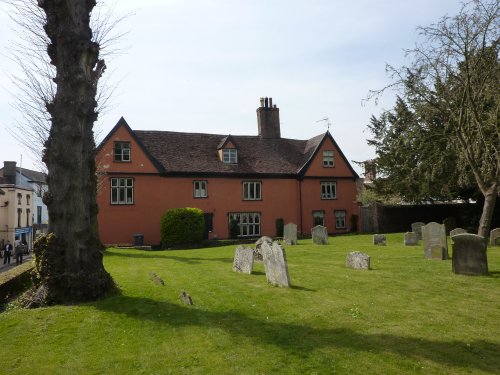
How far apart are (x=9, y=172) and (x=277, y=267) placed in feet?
186

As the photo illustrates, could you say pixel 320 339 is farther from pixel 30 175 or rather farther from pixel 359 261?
pixel 30 175

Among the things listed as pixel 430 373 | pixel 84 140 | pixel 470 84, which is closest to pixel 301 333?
pixel 430 373

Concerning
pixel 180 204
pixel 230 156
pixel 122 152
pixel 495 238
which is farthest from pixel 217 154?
pixel 495 238

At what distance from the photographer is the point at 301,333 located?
7762 millimetres

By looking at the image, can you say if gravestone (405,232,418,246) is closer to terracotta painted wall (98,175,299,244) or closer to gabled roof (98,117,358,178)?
terracotta painted wall (98,175,299,244)

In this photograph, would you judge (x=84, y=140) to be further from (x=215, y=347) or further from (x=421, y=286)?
(x=421, y=286)

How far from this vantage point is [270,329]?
316 inches

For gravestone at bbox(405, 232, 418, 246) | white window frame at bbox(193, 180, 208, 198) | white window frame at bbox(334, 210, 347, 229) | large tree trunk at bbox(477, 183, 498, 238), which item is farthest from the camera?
white window frame at bbox(334, 210, 347, 229)

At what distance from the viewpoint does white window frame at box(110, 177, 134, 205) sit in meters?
32.9

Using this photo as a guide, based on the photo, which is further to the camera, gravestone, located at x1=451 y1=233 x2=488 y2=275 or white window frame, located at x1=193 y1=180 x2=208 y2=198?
white window frame, located at x1=193 y1=180 x2=208 y2=198

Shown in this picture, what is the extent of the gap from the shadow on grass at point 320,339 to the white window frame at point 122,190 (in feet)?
80.4

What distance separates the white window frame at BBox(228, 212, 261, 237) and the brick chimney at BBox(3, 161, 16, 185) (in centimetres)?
3764

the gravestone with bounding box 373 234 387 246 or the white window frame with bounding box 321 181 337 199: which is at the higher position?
the white window frame with bounding box 321 181 337 199

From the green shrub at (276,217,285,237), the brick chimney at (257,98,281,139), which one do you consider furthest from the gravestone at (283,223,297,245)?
the brick chimney at (257,98,281,139)
